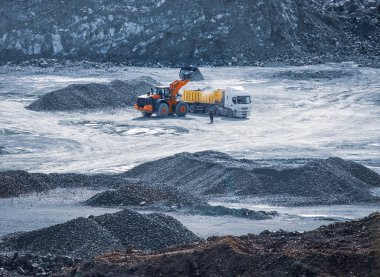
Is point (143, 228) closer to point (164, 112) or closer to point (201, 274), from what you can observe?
point (201, 274)

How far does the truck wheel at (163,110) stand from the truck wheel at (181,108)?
1.61ft

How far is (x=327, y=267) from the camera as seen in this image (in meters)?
9.02

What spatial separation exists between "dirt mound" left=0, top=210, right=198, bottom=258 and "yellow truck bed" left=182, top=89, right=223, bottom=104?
23.2 m

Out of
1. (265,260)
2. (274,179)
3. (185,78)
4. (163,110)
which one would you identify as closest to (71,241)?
(265,260)

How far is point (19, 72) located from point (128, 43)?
8734 millimetres

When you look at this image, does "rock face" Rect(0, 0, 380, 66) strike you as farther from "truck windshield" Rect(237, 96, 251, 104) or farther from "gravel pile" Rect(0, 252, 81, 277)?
"gravel pile" Rect(0, 252, 81, 277)

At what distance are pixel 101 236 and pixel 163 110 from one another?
74.4 feet

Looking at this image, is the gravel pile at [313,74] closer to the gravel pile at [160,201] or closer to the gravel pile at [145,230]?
the gravel pile at [160,201]

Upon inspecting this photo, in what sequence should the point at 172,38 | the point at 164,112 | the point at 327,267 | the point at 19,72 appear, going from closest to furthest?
1. the point at 327,267
2. the point at 164,112
3. the point at 19,72
4. the point at 172,38

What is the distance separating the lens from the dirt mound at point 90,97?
37844mm

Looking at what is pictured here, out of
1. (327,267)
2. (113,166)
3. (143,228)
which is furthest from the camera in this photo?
(113,166)

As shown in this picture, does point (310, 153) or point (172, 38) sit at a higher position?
point (172, 38)

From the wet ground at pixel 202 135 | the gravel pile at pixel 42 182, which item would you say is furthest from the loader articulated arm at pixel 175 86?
the gravel pile at pixel 42 182

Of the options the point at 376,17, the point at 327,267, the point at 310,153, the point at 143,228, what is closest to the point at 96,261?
the point at 327,267
